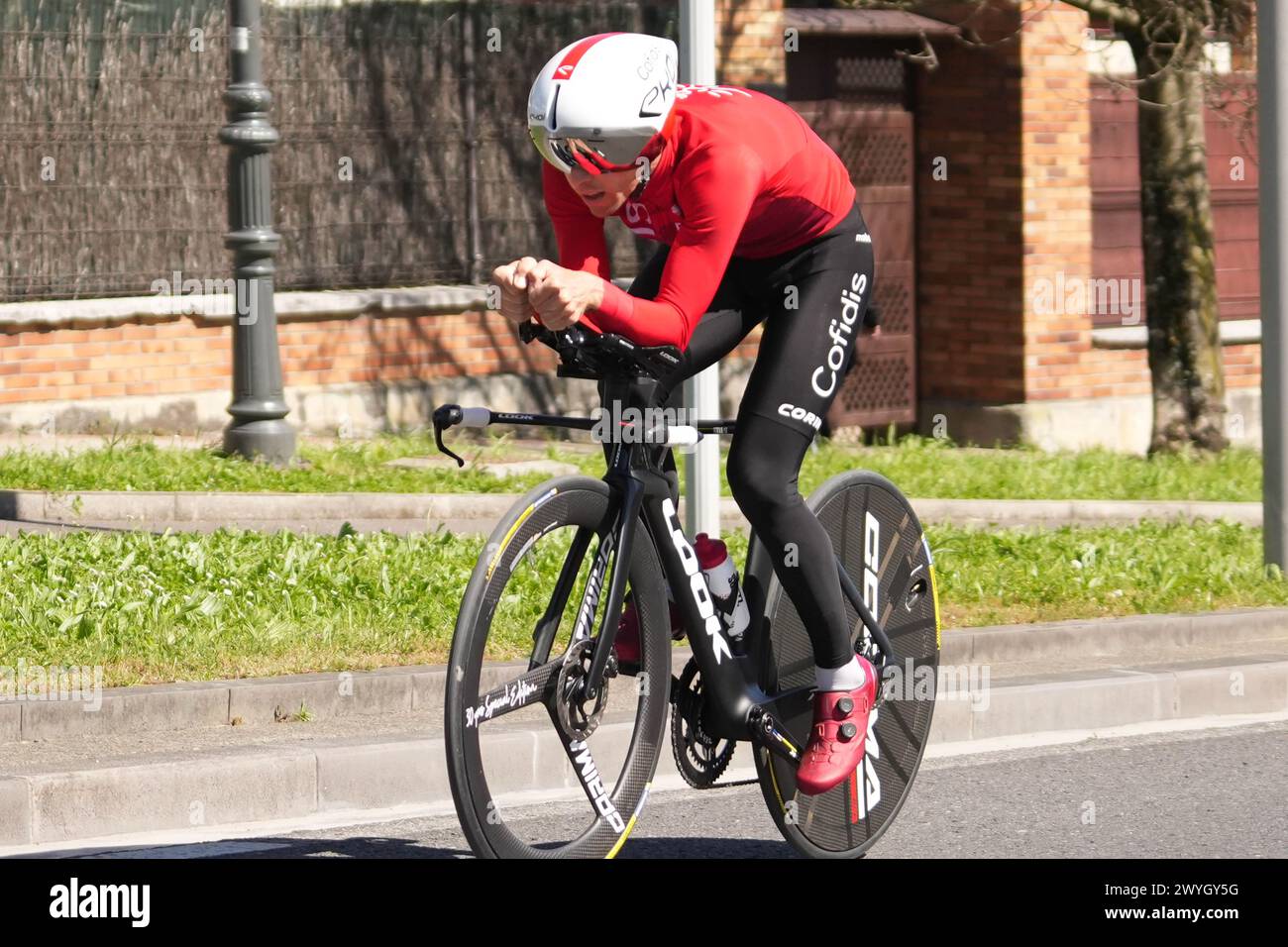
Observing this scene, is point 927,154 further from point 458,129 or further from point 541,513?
point 541,513

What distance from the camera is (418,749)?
625cm

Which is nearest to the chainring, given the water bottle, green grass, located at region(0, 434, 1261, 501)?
the water bottle

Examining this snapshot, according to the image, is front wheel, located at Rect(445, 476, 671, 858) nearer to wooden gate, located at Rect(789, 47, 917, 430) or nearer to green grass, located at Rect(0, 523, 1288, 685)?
green grass, located at Rect(0, 523, 1288, 685)

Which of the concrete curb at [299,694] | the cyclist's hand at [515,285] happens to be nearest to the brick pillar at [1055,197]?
the concrete curb at [299,694]

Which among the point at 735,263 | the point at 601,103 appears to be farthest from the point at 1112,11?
the point at 601,103

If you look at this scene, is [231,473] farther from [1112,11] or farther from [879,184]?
[879,184]

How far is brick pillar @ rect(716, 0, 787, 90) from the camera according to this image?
603 inches

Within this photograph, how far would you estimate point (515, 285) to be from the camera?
4.38 metres

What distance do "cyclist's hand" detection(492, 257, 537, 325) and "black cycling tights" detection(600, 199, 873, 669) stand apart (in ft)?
1.89

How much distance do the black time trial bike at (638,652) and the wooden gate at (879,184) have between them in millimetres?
10280

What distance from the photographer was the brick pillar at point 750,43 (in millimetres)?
15320

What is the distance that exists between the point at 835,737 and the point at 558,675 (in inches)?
35.1

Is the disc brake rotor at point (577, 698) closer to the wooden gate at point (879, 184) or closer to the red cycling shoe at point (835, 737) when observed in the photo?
the red cycling shoe at point (835, 737)

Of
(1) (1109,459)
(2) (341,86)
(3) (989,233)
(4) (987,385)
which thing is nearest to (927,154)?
(3) (989,233)
